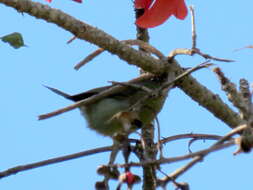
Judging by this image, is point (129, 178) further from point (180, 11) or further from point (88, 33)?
point (180, 11)

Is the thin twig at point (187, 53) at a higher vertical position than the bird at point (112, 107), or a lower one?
higher

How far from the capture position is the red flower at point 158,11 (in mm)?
2504

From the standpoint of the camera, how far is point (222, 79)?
2078mm

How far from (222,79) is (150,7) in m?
0.60

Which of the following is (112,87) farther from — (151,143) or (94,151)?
(94,151)

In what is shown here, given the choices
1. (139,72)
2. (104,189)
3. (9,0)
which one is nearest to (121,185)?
(104,189)

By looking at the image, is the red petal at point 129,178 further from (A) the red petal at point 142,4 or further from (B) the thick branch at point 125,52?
(A) the red petal at point 142,4

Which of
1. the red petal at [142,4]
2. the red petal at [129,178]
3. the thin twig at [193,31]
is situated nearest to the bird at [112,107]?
the thin twig at [193,31]

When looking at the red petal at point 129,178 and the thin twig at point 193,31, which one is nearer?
the red petal at point 129,178

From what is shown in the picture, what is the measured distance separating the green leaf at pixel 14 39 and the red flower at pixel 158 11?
67 centimetres

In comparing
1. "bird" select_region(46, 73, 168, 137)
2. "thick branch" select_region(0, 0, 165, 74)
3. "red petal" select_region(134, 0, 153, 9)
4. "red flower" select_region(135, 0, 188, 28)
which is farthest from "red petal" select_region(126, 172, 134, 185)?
"red petal" select_region(134, 0, 153, 9)

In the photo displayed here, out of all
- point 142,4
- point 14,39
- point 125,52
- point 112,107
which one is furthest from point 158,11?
point 14,39

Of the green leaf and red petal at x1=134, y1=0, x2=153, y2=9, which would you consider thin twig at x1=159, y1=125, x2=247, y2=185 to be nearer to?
the green leaf

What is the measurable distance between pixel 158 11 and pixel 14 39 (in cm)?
75
